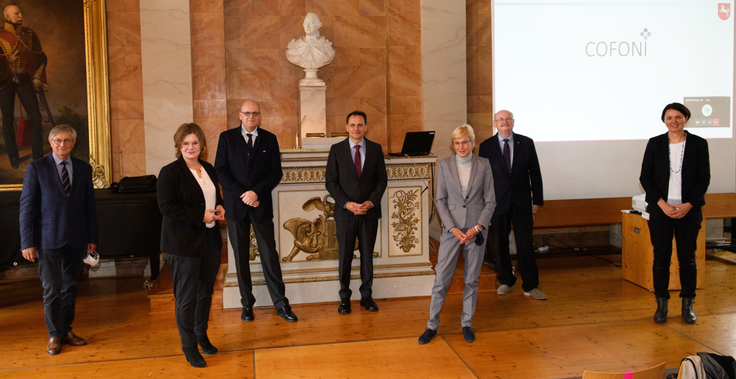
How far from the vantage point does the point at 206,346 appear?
3801mm

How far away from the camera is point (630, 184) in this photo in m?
6.67

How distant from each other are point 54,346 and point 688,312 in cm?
468

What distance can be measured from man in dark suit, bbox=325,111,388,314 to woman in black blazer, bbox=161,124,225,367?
127 centimetres

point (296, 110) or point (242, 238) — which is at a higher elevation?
point (296, 110)

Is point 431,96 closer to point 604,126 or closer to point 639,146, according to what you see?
point 604,126

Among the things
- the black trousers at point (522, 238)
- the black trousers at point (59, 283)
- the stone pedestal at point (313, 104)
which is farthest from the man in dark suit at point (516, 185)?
the black trousers at point (59, 283)

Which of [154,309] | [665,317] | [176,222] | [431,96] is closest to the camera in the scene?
[176,222]

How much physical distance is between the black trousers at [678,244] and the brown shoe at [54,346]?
4444 millimetres

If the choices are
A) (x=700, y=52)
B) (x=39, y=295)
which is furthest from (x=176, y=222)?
(x=700, y=52)

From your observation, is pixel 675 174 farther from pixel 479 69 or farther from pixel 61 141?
pixel 61 141

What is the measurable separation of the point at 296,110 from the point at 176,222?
3764mm

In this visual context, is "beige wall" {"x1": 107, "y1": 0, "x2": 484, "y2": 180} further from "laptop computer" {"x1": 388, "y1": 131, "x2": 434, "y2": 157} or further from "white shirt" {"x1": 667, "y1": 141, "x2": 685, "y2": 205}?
"white shirt" {"x1": 667, "y1": 141, "x2": 685, "y2": 205}

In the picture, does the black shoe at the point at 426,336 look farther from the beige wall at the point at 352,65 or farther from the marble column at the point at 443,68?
the beige wall at the point at 352,65

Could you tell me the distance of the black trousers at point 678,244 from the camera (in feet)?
14.4
